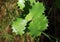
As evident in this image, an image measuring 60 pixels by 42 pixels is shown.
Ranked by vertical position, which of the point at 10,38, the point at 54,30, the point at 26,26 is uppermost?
the point at 26,26

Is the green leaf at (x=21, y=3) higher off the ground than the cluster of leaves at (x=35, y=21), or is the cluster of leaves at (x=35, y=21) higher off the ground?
the green leaf at (x=21, y=3)

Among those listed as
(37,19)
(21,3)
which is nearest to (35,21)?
(37,19)

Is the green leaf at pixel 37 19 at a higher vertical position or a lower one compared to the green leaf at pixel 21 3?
lower

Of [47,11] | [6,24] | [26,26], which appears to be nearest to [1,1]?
[6,24]

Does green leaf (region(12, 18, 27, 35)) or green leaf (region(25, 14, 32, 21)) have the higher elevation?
green leaf (region(25, 14, 32, 21))

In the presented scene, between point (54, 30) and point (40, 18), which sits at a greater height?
point (40, 18)

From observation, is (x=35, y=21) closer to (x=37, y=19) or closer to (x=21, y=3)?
(x=37, y=19)

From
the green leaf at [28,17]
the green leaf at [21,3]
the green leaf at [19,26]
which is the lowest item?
the green leaf at [19,26]

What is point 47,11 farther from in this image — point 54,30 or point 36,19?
point 36,19
